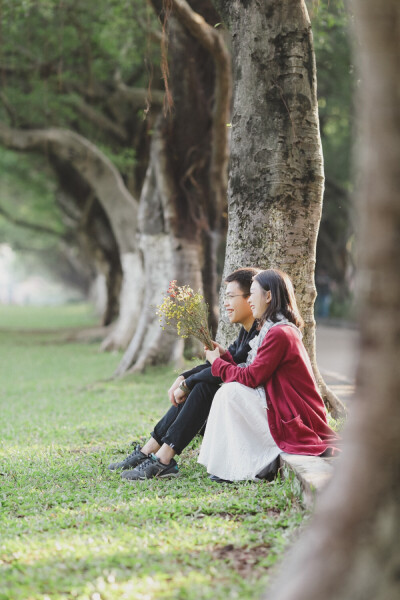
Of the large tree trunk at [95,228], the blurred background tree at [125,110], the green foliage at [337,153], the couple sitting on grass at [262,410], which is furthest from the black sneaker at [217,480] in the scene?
the large tree trunk at [95,228]

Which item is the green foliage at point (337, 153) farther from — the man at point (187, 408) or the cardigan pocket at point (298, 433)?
the cardigan pocket at point (298, 433)

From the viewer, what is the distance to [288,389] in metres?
4.90

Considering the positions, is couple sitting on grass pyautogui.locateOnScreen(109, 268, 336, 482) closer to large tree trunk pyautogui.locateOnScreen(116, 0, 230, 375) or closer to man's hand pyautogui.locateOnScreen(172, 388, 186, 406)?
man's hand pyautogui.locateOnScreen(172, 388, 186, 406)

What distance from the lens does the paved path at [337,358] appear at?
1048cm

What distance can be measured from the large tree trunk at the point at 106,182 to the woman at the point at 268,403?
37.8 ft

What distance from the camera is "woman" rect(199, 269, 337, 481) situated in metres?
4.88

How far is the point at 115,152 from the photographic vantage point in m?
20.2

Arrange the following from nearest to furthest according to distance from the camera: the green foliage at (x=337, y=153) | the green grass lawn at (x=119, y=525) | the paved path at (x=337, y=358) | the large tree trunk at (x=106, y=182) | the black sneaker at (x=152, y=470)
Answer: the green grass lawn at (x=119, y=525) < the black sneaker at (x=152, y=470) < the paved path at (x=337, y=358) < the large tree trunk at (x=106, y=182) < the green foliage at (x=337, y=153)

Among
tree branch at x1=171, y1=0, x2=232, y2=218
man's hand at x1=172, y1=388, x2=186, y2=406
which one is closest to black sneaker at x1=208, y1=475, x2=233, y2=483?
man's hand at x1=172, y1=388, x2=186, y2=406

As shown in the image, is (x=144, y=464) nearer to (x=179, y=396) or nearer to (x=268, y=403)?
(x=179, y=396)

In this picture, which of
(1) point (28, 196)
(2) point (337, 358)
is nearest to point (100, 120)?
(2) point (337, 358)

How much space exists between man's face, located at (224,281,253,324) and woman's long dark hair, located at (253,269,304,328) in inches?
19.7

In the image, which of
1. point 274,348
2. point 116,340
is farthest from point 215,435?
point 116,340

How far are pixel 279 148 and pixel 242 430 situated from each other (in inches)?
99.7
